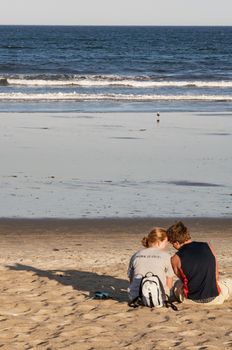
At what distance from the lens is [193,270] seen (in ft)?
31.0

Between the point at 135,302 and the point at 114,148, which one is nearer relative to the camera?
the point at 135,302

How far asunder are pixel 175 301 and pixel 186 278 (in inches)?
11.6

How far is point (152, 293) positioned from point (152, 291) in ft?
0.07

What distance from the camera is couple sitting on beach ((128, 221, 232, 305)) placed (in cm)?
944

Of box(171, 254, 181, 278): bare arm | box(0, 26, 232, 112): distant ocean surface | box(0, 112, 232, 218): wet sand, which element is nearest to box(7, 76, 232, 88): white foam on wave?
box(0, 26, 232, 112): distant ocean surface

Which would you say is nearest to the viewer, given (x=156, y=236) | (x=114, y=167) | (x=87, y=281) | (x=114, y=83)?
(x=156, y=236)

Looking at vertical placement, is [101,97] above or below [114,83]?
below

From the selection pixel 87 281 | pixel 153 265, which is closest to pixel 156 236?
pixel 153 265

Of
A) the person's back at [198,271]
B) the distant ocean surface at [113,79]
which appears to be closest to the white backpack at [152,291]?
the person's back at [198,271]

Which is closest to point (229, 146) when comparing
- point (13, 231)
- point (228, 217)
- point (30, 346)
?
point (228, 217)

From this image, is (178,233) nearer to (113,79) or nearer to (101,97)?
(101,97)

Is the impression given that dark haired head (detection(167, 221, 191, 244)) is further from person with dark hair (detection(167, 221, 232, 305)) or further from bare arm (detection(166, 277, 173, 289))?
bare arm (detection(166, 277, 173, 289))

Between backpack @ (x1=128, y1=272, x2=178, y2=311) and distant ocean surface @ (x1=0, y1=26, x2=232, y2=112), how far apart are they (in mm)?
21764

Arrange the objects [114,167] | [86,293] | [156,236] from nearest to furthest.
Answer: [156,236] → [86,293] → [114,167]
